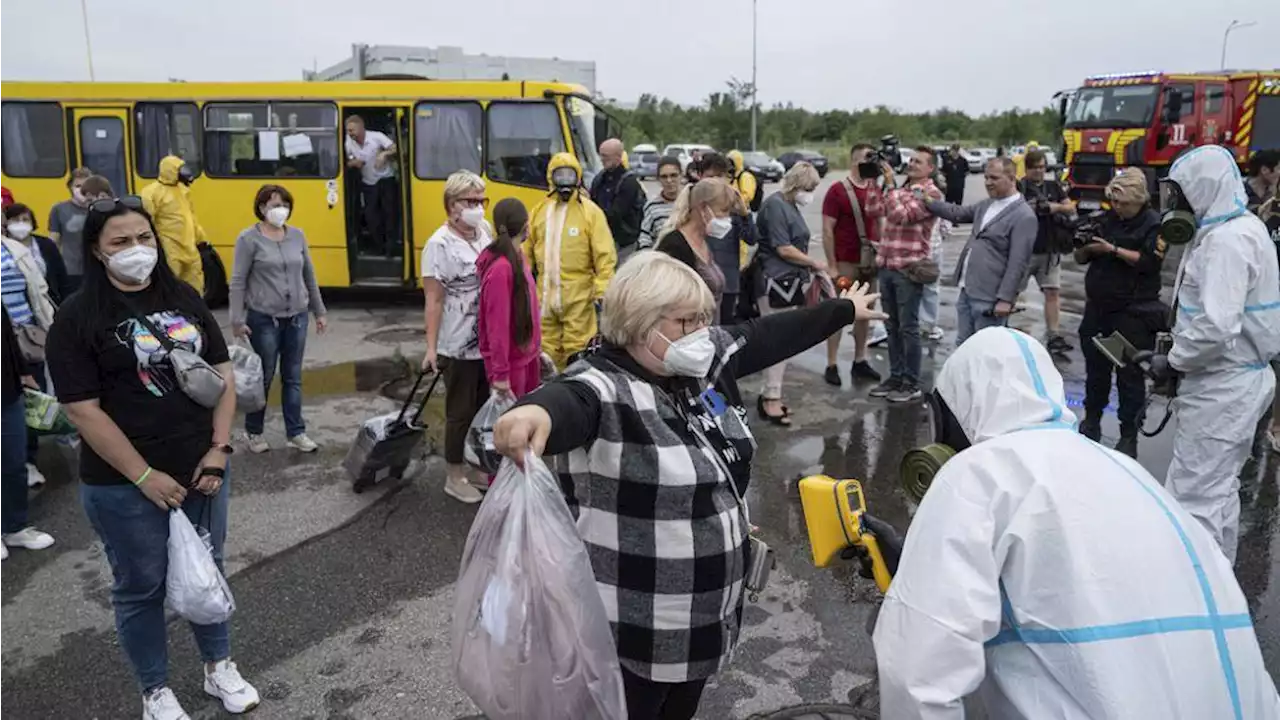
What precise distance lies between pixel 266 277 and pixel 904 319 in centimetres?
461

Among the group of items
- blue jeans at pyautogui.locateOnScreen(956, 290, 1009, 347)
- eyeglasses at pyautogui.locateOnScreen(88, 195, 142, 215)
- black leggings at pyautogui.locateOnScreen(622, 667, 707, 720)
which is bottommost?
black leggings at pyautogui.locateOnScreen(622, 667, 707, 720)

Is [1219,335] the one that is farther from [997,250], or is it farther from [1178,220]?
[997,250]

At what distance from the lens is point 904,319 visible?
7027 millimetres

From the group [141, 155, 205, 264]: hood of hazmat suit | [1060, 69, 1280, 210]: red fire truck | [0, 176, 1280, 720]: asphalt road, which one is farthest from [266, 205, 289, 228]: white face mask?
[1060, 69, 1280, 210]: red fire truck

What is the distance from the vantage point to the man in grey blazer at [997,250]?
6242 mm

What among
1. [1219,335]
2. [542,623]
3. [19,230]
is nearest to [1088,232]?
[1219,335]

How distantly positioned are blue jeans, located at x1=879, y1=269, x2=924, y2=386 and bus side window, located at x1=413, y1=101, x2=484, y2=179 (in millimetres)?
5517

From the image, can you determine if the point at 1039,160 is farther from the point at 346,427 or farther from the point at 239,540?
the point at 239,540

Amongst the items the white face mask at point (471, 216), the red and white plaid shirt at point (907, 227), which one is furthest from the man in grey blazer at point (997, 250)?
the white face mask at point (471, 216)

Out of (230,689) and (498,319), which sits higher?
(498,319)

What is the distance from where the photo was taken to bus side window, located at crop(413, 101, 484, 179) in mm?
10648

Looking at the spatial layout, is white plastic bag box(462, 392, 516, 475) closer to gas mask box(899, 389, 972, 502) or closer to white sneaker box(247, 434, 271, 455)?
gas mask box(899, 389, 972, 502)

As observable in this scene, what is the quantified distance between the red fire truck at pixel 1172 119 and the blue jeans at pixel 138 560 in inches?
742

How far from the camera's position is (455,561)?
453 cm
